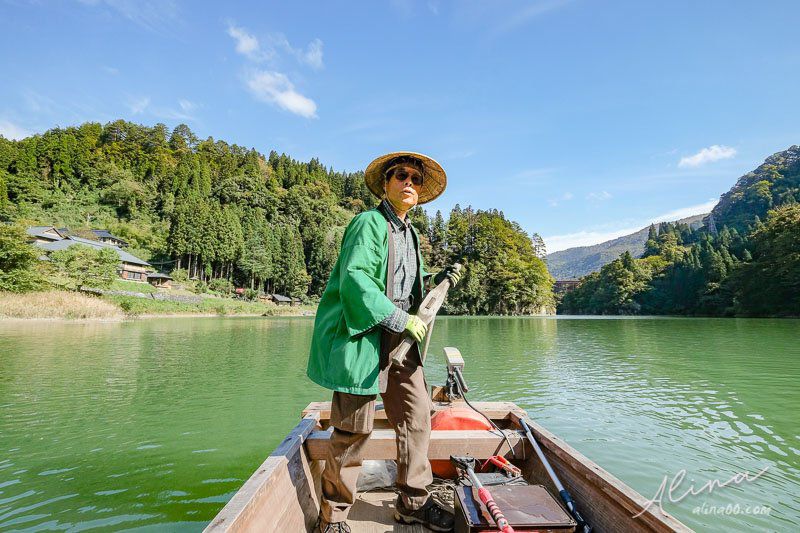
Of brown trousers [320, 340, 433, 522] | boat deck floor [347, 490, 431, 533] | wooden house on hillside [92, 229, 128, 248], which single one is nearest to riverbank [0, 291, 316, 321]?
wooden house on hillside [92, 229, 128, 248]

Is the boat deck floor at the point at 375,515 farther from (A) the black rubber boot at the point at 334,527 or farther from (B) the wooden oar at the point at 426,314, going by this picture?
(B) the wooden oar at the point at 426,314

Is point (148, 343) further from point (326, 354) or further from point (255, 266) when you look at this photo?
point (255, 266)

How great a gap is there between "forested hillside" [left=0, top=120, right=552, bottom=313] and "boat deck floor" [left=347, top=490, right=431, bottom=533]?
47.5m

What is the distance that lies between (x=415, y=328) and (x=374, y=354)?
27 cm

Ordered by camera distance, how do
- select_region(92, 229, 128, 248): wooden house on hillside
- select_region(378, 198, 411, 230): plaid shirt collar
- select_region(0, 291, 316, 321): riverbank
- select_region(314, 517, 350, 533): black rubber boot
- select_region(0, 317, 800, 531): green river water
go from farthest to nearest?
select_region(92, 229, 128, 248): wooden house on hillside, select_region(0, 291, 316, 321): riverbank, select_region(0, 317, 800, 531): green river water, select_region(378, 198, 411, 230): plaid shirt collar, select_region(314, 517, 350, 533): black rubber boot

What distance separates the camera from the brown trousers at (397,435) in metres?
2.23

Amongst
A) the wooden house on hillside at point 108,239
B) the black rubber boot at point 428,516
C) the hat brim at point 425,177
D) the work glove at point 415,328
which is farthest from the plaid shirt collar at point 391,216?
the wooden house on hillside at point 108,239

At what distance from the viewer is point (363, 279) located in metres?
2.12

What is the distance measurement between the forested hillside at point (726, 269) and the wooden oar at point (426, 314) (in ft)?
195

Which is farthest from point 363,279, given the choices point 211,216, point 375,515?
point 211,216

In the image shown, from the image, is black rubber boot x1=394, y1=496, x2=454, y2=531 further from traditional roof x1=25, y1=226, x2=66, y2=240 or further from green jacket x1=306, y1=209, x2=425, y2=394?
traditional roof x1=25, y1=226, x2=66, y2=240

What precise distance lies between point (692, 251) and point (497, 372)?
252 feet

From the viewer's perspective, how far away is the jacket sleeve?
208 cm

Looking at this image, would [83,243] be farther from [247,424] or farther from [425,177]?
[425,177]
